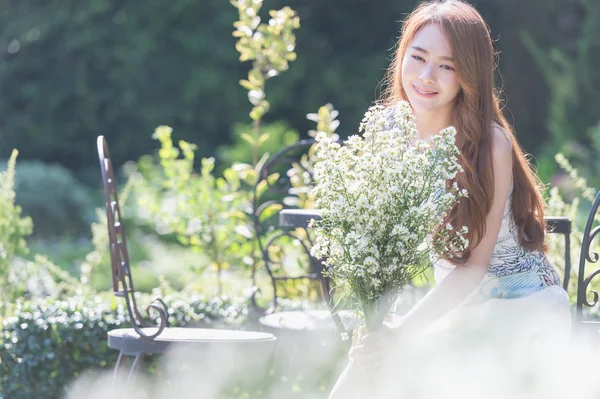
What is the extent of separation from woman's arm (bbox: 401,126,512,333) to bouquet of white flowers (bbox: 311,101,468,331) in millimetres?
159

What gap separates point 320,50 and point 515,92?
2.95m

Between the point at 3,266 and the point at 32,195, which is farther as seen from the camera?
the point at 32,195

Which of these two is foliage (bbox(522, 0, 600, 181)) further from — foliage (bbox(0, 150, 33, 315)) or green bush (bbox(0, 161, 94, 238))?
foliage (bbox(0, 150, 33, 315))

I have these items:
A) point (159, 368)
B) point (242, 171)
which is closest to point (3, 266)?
point (159, 368)

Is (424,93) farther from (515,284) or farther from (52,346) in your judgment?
(52,346)

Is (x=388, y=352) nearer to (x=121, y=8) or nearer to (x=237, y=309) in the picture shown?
(x=237, y=309)

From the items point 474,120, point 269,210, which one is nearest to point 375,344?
point 474,120

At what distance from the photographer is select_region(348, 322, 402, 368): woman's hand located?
179 cm

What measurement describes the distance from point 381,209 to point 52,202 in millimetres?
8543

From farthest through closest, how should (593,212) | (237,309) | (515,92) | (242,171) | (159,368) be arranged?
1. (515,92)
2. (242,171)
3. (237,309)
4. (159,368)
5. (593,212)

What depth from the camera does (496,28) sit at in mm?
12398

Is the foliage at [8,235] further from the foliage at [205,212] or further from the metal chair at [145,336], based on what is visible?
the metal chair at [145,336]

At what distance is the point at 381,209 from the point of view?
1.71 m

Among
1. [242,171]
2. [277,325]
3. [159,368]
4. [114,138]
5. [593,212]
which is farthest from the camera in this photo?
[114,138]
